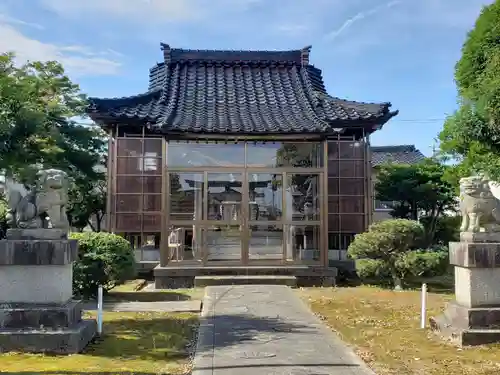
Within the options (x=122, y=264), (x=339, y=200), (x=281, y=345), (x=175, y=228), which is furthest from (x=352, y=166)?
(x=281, y=345)

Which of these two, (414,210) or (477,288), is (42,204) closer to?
(477,288)

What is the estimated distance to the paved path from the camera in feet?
29.6

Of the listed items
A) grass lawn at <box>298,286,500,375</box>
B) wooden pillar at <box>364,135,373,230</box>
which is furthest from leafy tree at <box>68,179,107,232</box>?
grass lawn at <box>298,286,500,375</box>

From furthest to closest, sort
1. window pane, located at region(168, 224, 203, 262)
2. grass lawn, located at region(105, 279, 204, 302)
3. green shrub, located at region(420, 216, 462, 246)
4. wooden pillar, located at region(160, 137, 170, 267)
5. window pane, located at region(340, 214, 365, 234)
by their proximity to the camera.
→ green shrub, located at region(420, 216, 462, 246) < window pane, located at region(340, 214, 365, 234) < window pane, located at region(168, 224, 203, 262) < wooden pillar, located at region(160, 137, 170, 267) < grass lawn, located at region(105, 279, 204, 302)

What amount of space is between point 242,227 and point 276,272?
1411mm

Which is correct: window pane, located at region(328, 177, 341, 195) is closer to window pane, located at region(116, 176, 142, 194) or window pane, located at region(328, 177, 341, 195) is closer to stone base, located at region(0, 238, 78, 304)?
window pane, located at region(116, 176, 142, 194)

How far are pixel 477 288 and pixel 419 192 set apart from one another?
372 inches

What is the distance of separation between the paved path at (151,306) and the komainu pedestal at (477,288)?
4.29m

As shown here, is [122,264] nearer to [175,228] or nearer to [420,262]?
[175,228]

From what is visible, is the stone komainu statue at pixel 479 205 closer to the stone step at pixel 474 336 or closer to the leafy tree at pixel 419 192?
the stone step at pixel 474 336

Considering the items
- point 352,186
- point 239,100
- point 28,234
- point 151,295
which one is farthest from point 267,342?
point 239,100

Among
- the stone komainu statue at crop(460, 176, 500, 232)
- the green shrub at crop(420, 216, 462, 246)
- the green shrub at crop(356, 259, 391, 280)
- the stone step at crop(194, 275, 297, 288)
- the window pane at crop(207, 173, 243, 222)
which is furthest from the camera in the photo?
the green shrub at crop(420, 216, 462, 246)

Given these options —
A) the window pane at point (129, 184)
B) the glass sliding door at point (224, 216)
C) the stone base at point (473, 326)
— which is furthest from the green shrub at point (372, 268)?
the window pane at point (129, 184)

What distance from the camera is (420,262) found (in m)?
11.2
